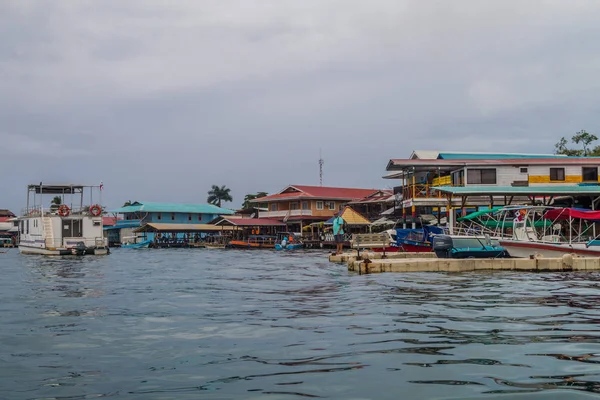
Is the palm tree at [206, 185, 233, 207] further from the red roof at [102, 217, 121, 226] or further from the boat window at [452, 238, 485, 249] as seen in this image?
the boat window at [452, 238, 485, 249]

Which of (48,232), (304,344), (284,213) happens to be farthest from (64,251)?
(304,344)

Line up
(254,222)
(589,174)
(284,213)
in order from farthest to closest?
(284,213) < (254,222) < (589,174)

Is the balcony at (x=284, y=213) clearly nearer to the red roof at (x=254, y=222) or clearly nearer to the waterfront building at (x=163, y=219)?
the red roof at (x=254, y=222)

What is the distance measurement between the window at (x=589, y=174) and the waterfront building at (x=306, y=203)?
2881 centimetres

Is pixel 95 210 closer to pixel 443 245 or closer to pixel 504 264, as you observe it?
pixel 443 245

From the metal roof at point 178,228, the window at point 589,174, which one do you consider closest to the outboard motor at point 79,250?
the metal roof at point 178,228

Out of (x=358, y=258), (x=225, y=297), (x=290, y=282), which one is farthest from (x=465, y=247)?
(x=225, y=297)

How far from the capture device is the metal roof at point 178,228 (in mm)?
72119

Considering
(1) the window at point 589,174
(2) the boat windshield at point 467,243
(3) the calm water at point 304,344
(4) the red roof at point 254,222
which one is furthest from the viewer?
(4) the red roof at point 254,222

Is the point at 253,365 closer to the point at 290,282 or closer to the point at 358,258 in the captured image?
the point at 290,282

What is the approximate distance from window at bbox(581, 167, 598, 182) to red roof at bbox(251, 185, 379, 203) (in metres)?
30.6

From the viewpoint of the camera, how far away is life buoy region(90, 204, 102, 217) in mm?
42469

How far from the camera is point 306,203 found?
228 feet

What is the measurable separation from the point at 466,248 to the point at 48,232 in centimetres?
2859
